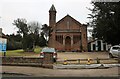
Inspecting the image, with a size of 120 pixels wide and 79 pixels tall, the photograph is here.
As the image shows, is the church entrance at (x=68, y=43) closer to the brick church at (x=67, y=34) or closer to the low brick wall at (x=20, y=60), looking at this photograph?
the brick church at (x=67, y=34)

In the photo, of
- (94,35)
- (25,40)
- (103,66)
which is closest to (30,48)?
(25,40)

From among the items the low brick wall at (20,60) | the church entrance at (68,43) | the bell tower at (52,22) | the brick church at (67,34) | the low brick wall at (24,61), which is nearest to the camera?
the low brick wall at (24,61)

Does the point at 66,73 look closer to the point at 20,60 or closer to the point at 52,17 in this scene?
the point at 20,60

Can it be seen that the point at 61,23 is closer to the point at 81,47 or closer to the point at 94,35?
the point at 81,47

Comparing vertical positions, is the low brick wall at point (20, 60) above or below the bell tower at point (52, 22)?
below

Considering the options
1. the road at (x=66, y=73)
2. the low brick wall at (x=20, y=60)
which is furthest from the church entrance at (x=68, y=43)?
the road at (x=66, y=73)

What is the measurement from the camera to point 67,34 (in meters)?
80.1

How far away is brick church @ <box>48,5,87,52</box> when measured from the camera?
256ft

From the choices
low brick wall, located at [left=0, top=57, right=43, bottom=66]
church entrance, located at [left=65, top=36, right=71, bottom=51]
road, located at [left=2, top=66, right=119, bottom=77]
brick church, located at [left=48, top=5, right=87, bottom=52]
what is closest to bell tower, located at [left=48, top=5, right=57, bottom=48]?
brick church, located at [left=48, top=5, right=87, bottom=52]

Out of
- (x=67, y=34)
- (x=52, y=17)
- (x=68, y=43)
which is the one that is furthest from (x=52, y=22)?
(x=68, y=43)

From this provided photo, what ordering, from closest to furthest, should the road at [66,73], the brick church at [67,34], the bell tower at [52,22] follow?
the road at [66,73] < the bell tower at [52,22] < the brick church at [67,34]

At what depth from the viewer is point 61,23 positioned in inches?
3228

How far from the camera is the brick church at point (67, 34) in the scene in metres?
77.9

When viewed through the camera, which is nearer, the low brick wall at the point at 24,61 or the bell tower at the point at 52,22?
the low brick wall at the point at 24,61
